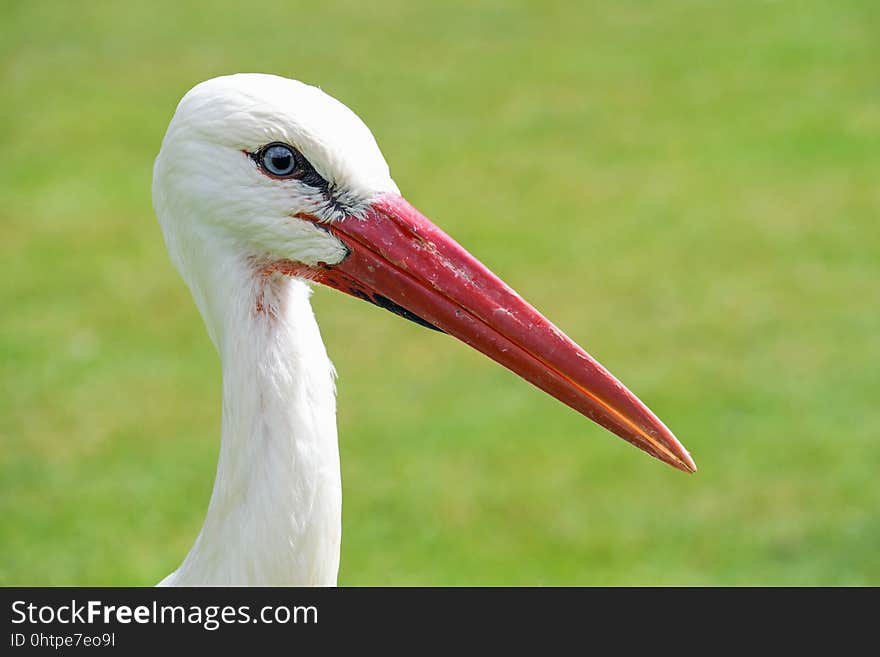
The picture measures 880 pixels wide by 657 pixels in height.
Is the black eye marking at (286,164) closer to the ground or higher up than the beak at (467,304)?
higher up

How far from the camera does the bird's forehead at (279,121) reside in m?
2.88

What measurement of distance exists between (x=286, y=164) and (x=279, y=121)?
0.10m

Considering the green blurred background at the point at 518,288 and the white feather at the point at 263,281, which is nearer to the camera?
the white feather at the point at 263,281

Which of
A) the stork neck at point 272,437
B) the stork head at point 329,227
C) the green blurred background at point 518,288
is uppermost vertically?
the green blurred background at point 518,288

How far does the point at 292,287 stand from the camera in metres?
3.03

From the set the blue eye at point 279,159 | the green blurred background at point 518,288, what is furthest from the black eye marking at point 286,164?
the green blurred background at point 518,288

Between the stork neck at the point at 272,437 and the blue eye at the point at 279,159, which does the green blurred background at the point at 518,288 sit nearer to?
the stork neck at the point at 272,437

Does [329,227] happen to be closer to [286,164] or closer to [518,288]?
[286,164]

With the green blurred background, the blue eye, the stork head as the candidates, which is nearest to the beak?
the stork head

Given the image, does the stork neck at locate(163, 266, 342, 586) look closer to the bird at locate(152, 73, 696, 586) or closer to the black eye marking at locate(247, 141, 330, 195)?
the bird at locate(152, 73, 696, 586)

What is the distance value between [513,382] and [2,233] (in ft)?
13.1

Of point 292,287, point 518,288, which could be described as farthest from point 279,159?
point 518,288

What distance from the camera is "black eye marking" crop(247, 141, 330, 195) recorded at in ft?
9.55

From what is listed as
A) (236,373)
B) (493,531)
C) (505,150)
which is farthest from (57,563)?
(505,150)
